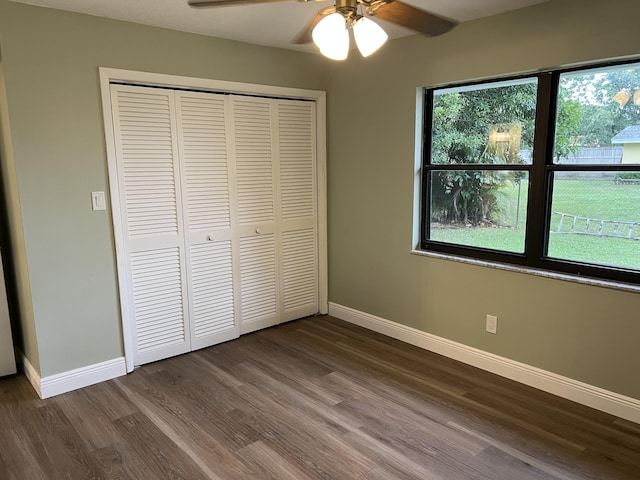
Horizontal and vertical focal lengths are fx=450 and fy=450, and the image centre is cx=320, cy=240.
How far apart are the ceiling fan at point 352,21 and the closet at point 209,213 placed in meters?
1.40

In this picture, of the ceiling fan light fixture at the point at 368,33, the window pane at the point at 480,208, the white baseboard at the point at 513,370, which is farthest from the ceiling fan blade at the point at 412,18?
the white baseboard at the point at 513,370

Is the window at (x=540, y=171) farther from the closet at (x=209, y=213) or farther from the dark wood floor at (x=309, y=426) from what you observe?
the closet at (x=209, y=213)

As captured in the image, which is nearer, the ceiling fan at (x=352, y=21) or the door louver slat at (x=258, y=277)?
the ceiling fan at (x=352, y=21)

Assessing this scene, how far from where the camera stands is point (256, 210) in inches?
141

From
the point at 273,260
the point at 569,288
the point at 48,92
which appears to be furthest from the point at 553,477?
the point at 48,92

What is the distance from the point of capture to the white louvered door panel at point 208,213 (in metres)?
3.14

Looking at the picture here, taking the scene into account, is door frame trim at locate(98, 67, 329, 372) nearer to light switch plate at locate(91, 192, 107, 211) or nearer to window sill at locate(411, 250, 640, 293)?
light switch plate at locate(91, 192, 107, 211)

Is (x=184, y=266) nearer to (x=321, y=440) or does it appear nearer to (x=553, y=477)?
(x=321, y=440)

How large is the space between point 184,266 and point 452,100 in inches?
87.4

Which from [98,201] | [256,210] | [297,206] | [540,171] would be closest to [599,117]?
[540,171]

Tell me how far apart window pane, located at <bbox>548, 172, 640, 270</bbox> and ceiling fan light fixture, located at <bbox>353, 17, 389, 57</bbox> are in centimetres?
150

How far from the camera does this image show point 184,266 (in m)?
3.23

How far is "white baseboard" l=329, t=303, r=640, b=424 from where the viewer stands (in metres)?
2.45

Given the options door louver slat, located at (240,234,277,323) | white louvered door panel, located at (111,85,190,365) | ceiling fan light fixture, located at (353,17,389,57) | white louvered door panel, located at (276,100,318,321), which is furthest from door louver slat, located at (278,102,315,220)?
ceiling fan light fixture, located at (353,17,389,57)
